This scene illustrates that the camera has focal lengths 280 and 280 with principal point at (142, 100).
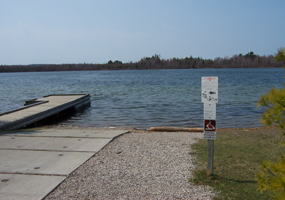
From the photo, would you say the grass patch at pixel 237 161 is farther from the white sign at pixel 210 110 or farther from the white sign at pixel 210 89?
the white sign at pixel 210 89

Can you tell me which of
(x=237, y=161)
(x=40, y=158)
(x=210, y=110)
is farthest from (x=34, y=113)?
(x=210, y=110)

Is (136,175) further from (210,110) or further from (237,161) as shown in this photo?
(237,161)

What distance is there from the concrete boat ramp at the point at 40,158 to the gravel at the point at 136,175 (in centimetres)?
23

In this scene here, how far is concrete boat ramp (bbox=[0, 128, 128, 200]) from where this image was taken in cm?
427

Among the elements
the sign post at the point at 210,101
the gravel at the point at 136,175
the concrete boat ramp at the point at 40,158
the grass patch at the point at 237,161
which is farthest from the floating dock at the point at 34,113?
the sign post at the point at 210,101

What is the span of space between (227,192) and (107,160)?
8.10 feet

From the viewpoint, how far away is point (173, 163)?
5.43 m

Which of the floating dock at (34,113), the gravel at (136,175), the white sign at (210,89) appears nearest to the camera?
the gravel at (136,175)

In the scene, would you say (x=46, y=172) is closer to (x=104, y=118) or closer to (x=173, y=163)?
(x=173, y=163)

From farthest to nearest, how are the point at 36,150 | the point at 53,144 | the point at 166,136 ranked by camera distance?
the point at 166,136
the point at 53,144
the point at 36,150

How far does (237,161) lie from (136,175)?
2.11 metres

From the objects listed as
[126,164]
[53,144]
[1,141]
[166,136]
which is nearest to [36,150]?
[53,144]

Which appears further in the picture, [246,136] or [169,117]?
[169,117]

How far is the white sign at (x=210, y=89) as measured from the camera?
450 centimetres
